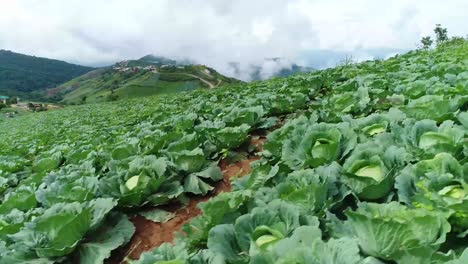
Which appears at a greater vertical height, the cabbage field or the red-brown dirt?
the cabbage field

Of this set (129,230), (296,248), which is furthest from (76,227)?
(296,248)

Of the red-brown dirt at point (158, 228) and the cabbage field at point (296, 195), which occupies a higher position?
the cabbage field at point (296, 195)

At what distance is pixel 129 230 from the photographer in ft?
14.4

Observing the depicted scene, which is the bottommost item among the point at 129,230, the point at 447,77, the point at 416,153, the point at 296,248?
the point at 129,230

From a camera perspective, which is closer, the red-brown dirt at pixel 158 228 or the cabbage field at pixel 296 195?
the cabbage field at pixel 296 195

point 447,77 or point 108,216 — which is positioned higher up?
point 447,77

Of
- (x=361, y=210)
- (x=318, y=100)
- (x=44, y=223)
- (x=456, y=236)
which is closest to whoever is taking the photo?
(x=456, y=236)

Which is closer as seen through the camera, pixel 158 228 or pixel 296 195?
pixel 296 195

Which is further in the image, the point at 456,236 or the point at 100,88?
the point at 100,88

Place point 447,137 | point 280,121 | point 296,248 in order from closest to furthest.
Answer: point 296,248
point 447,137
point 280,121

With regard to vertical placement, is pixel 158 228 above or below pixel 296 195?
below

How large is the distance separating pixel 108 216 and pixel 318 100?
591cm

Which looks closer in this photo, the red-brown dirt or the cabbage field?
the cabbage field

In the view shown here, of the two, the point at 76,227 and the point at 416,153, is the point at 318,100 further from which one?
the point at 76,227
